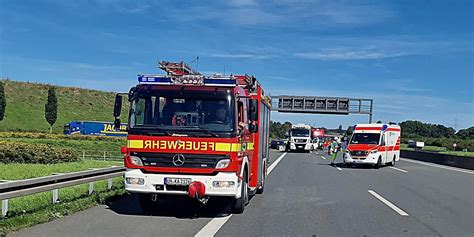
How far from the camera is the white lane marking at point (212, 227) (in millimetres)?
8787

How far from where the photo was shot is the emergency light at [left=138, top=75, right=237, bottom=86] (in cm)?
1078

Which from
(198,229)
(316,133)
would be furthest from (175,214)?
(316,133)

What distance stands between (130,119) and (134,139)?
1.60ft

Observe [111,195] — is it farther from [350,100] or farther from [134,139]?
[350,100]

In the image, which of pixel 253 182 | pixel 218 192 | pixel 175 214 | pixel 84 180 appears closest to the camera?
pixel 218 192

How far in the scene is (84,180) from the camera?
12.2 m

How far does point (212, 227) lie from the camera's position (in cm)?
954

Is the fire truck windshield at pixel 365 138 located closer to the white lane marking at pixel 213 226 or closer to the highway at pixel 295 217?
the highway at pixel 295 217

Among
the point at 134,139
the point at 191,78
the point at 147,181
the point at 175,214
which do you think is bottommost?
the point at 175,214

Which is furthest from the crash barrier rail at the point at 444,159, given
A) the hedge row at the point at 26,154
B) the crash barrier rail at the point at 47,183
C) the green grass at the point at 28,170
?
the crash barrier rail at the point at 47,183

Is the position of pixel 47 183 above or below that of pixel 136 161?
below

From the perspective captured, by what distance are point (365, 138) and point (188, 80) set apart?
22.5 meters

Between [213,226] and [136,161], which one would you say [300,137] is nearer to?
[136,161]

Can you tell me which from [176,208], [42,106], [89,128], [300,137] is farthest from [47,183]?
[42,106]
